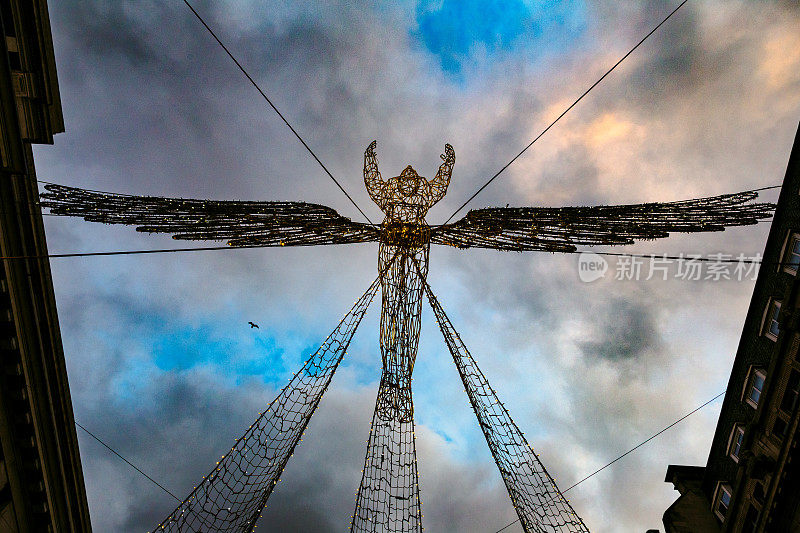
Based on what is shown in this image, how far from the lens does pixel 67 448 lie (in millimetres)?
11742

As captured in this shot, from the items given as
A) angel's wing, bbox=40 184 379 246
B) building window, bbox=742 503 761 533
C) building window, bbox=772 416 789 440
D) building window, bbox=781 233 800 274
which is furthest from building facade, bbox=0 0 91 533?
building window, bbox=781 233 800 274

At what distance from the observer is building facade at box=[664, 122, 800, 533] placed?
1116 centimetres

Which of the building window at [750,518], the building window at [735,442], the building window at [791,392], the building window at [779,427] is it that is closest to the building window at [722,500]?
the building window at [735,442]

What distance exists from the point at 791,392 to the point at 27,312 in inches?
→ 806

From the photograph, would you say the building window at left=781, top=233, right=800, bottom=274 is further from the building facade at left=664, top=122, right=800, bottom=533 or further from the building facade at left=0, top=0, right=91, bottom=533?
the building facade at left=0, top=0, right=91, bottom=533

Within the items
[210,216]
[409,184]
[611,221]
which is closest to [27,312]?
[210,216]

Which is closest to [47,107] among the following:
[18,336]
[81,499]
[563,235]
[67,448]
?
[18,336]

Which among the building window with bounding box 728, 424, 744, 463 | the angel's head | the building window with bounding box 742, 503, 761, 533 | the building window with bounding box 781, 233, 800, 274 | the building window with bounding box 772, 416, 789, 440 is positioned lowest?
the building window with bounding box 742, 503, 761, 533

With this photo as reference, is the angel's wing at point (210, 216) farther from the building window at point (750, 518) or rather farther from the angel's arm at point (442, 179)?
the building window at point (750, 518)

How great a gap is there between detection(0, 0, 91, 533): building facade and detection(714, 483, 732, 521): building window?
64.2 ft

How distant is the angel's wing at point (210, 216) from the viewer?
734 cm

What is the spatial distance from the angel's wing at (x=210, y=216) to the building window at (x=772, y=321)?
44.7 feet

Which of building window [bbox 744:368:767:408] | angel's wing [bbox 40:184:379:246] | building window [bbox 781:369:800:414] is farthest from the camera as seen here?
building window [bbox 744:368:767:408]

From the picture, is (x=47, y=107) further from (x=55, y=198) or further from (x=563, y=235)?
(x=563, y=235)
